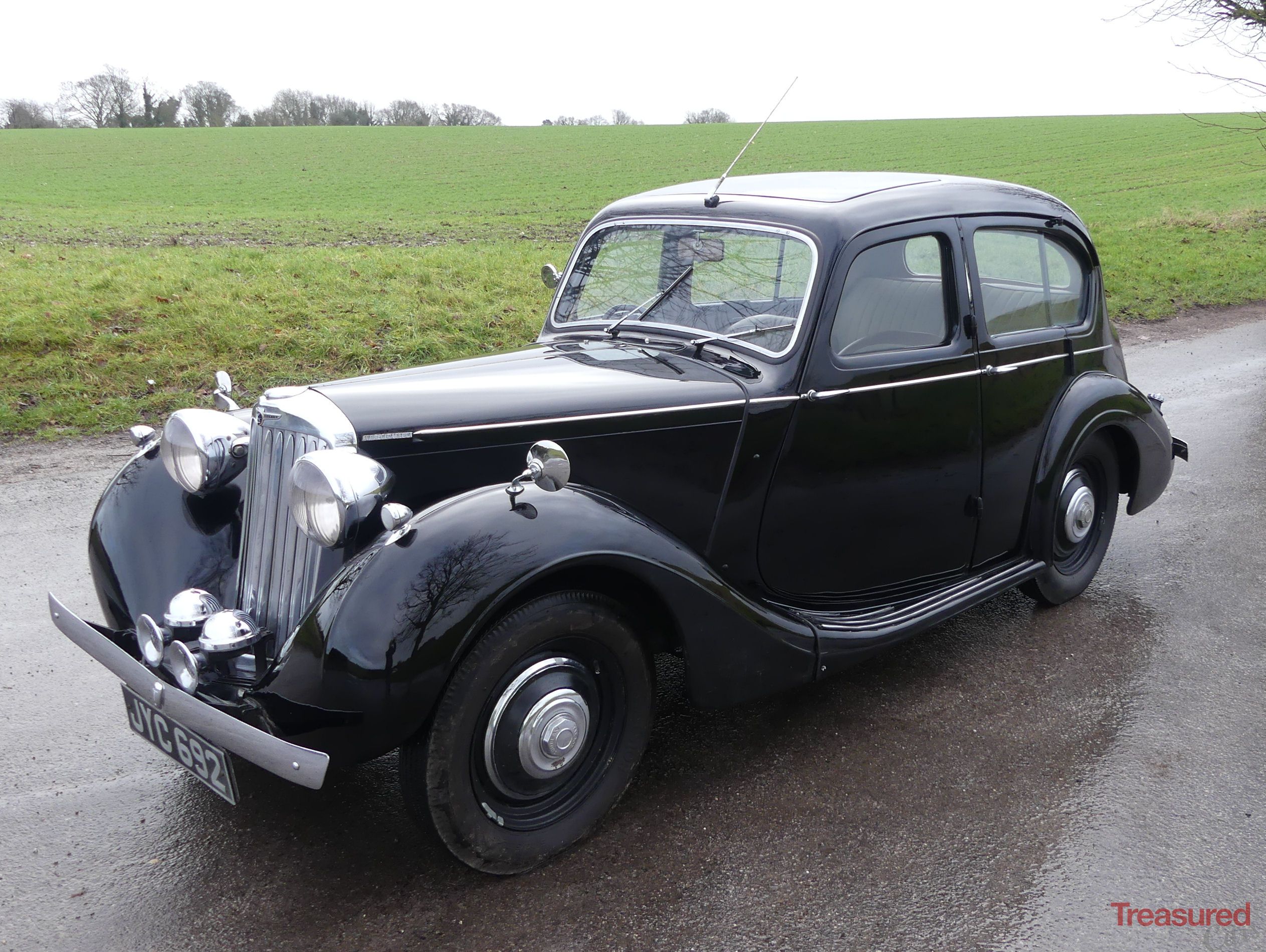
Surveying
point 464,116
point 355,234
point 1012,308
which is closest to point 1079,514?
point 1012,308

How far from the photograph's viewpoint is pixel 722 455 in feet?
10.0

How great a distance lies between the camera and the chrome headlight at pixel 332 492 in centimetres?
242

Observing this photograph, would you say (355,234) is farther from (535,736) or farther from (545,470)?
(535,736)

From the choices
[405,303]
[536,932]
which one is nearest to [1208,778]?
[536,932]

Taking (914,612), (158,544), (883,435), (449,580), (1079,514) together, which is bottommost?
(914,612)

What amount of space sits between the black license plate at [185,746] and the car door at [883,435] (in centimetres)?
169

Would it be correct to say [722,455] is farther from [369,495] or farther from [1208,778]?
[1208,778]

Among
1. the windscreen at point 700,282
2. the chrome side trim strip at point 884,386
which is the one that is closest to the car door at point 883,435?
the chrome side trim strip at point 884,386

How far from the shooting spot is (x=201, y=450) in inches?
116

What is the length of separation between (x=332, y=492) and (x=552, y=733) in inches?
32.8

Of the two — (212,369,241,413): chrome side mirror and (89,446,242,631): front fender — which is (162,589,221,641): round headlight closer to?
(89,446,242,631): front fender

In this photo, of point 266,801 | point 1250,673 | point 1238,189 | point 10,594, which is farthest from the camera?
point 1238,189

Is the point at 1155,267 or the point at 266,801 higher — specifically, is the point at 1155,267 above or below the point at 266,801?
above

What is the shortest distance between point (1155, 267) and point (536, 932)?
14.1 meters
